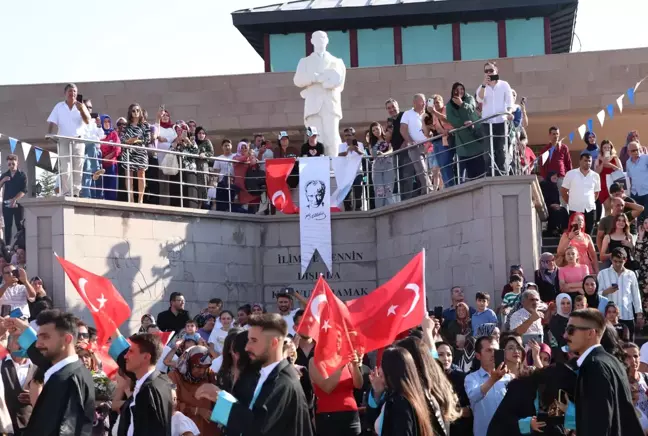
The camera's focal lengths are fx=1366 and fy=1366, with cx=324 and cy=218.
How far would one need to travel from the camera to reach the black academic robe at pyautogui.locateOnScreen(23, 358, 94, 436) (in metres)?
9.28

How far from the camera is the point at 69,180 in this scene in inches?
787

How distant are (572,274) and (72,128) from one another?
7.70m

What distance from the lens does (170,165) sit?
21438 mm

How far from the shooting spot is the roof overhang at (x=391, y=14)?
33.4m

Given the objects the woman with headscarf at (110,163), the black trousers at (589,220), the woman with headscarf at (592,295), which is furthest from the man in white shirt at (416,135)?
the woman with headscarf at (592,295)

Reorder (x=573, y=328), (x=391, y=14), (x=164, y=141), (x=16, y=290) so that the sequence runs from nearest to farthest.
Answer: (x=573, y=328) < (x=16, y=290) < (x=164, y=141) < (x=391, y=14)

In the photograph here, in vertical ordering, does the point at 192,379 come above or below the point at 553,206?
below

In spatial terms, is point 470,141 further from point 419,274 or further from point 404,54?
point 404,54

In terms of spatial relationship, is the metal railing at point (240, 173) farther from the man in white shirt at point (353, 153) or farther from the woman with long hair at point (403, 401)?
the woman with long hair at point (403, 401)

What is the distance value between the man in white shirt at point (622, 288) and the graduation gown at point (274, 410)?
29.0 feet

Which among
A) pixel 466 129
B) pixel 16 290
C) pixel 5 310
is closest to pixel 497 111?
pixel 466 129

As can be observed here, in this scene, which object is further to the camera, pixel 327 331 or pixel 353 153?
pixel 353 153

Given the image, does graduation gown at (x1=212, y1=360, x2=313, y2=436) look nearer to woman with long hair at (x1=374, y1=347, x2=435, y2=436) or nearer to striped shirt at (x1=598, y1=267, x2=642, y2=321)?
woman with long hair at (x1=374, y1=347, x2=435, y2=436)

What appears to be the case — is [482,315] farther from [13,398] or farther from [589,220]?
[13,398]
